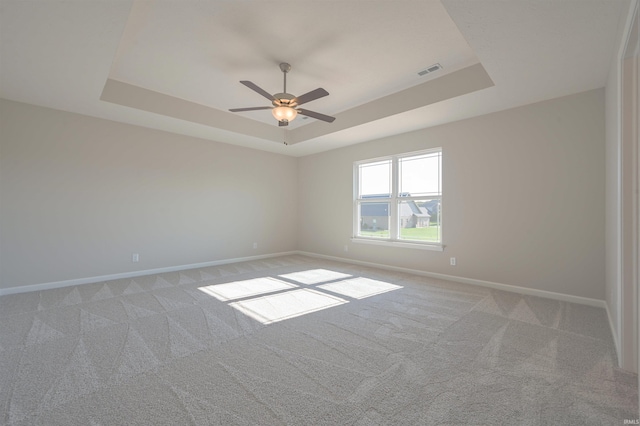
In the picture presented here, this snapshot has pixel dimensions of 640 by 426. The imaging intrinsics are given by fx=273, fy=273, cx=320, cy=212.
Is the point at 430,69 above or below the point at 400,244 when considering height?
above

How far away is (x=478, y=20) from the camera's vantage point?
212 centimetres

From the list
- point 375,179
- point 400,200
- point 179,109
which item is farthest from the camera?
point 375,179

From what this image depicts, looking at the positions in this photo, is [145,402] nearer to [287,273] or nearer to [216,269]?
[287,273]

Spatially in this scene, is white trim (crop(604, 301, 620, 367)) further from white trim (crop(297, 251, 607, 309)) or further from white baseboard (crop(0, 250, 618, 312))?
white trim (crop(297, 251, 607, 309))

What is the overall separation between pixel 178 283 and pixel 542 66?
17.5ft

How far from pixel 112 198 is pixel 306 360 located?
4.28m

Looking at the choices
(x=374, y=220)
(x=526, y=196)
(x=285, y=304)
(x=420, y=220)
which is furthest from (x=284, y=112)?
(x=526, y=196)

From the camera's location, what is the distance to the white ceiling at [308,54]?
2.16m

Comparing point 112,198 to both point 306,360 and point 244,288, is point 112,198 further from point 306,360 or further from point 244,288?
point 306,360

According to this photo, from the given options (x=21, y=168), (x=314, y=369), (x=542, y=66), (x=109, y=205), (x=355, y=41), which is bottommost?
(x=314, y=369)

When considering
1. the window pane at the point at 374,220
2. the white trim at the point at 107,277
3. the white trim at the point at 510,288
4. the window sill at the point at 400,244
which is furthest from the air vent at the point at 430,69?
the white trim at the point at 107,277

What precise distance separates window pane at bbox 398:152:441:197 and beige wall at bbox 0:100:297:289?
3.23 metres

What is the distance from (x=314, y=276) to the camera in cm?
472

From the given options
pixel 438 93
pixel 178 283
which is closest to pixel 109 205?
pixel 178 283
